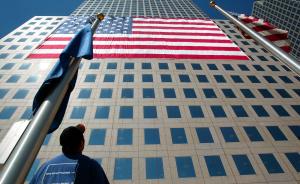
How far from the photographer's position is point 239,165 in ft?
74.1

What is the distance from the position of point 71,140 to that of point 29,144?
62 cm

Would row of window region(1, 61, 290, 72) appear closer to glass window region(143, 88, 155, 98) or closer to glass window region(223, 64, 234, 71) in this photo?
glass window region(223, 64, 234, 71)

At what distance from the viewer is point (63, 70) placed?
5.86m

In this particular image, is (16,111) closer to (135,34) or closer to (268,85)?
(135,34)

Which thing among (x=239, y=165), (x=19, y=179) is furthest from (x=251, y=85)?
(x=19, y=179)

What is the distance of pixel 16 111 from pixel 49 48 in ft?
22.8

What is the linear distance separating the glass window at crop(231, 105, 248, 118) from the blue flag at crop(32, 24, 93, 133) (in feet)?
75.5

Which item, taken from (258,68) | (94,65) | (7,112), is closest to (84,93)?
(94,65)

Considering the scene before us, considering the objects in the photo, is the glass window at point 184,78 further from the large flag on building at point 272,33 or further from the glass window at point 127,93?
the large flag on building at point 272,33

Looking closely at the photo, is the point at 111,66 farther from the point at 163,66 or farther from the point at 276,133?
the point at 276,133

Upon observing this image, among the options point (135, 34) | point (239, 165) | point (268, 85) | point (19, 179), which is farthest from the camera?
point (268, 85)

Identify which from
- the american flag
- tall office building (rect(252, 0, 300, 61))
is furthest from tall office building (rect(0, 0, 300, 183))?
tall office building (rect(252, 0, 300, 61))

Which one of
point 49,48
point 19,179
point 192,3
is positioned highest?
point 19,179

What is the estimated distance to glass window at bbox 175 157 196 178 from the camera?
2170cm
